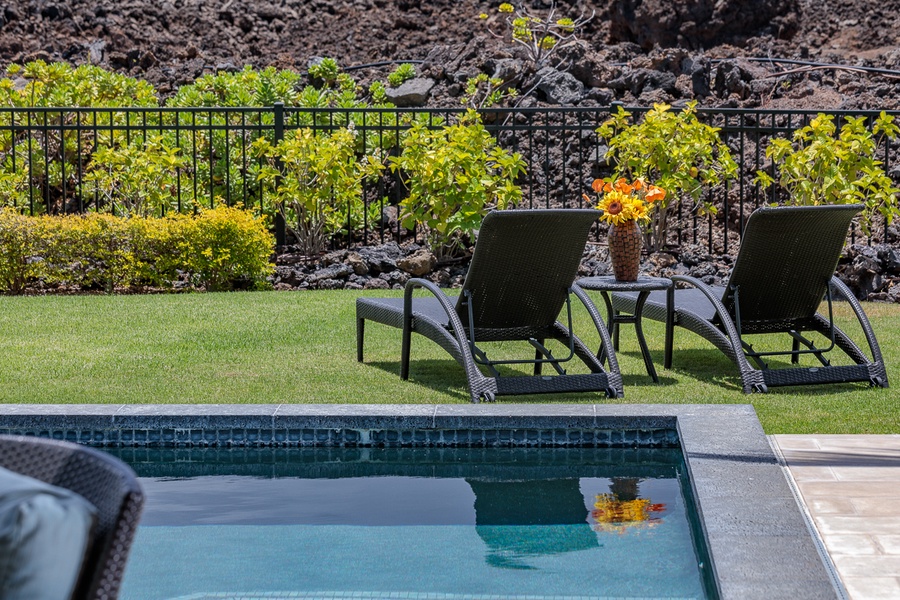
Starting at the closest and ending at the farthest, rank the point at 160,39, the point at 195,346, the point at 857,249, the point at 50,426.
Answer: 1. the point at 50,426
2. the point at 195,346
3. the point at 857,249
4. the point at 160,39

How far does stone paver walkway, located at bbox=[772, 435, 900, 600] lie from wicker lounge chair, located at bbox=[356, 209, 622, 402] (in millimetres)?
1271

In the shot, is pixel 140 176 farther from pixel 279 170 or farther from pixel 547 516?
pixel 547 516

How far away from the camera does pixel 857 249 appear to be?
32.1 feet

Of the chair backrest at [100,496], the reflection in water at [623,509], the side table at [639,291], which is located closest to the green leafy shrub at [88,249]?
the side table at [639,291]

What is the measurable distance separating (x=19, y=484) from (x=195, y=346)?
5.72 meters

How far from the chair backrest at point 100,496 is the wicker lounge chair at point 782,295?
173 inches

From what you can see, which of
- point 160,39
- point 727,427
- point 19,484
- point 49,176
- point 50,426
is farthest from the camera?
point 160,39

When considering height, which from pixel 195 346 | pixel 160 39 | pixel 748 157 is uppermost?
pixel 160 39

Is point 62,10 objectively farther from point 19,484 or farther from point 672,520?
point 19,484

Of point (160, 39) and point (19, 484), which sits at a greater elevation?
point (160, 39)

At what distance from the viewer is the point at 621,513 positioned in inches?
152

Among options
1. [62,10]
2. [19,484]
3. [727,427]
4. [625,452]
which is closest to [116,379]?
[625,452]

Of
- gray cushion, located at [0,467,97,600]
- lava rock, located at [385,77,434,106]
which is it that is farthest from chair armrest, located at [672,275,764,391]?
lava rock, located at [385,77,434,106]

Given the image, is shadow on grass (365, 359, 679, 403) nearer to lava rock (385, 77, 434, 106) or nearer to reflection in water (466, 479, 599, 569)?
reflection in water (466, 479, 599, 569)
